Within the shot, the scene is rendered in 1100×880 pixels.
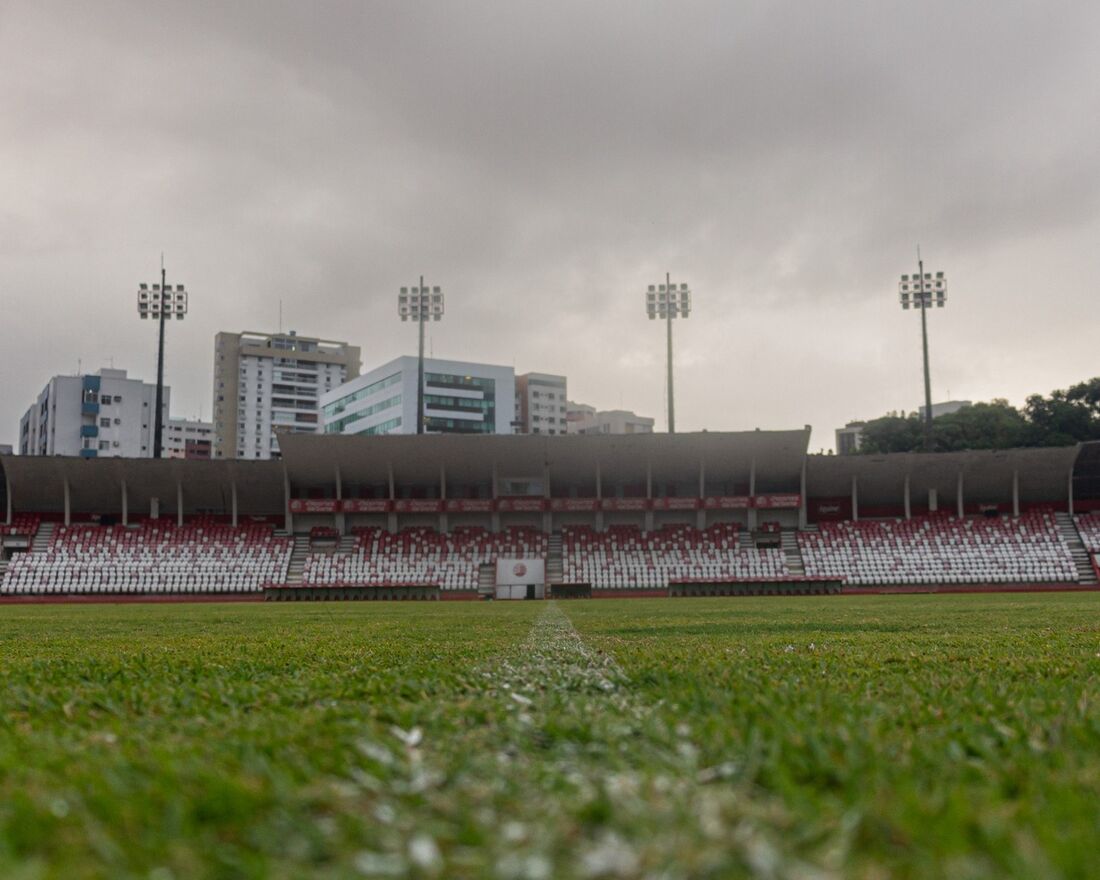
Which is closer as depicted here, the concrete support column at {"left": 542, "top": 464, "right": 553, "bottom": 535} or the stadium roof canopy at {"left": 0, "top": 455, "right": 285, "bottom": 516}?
the stadium roof canopy at {"left": 0, "top": 455, "right": 285, "bottom": 516}

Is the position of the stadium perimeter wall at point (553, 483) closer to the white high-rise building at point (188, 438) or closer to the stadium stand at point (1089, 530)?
the stadium stand at point (1089, 530)

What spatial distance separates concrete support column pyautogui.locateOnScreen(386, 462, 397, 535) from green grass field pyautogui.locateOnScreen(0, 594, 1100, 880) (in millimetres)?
40610

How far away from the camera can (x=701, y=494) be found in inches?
1745

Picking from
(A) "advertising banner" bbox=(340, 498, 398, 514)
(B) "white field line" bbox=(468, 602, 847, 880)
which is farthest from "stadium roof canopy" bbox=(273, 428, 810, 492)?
(B) "white field line" bbox=(468, 602, 847, 880)

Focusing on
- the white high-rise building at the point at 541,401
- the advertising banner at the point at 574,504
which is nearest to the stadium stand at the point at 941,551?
the advertising banner at the point at 574,504

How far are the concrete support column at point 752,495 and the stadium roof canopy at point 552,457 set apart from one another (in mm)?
292

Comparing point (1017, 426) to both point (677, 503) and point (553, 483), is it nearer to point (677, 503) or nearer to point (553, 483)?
point (677, 503)

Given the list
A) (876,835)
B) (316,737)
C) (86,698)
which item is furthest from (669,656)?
(876,835)

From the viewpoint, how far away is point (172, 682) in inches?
159

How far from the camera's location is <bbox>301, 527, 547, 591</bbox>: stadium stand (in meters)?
42.0

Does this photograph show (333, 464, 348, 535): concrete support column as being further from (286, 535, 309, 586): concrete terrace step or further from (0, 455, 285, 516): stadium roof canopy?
(0, 455, 285, 516): stadium roof canopy

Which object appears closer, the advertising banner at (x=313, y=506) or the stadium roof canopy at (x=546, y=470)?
the stadium roof canopy at (x=546, y=470)

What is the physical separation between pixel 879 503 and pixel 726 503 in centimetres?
802

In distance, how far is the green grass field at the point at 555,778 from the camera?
4.14ft
